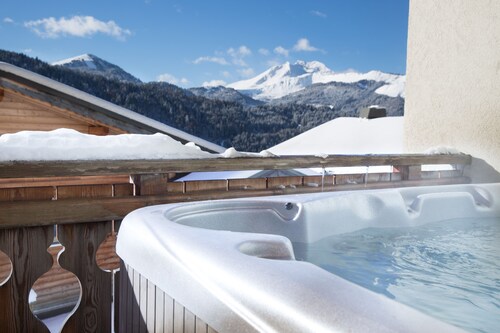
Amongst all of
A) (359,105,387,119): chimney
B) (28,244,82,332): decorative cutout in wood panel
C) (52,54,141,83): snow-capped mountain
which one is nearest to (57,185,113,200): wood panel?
(28,244,82,332): decorative cutout in wood panel

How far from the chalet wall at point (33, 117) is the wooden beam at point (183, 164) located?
2.73m

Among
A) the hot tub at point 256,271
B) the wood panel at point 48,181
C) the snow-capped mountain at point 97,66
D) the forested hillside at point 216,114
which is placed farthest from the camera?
the snow-capped mountain at point 97,66

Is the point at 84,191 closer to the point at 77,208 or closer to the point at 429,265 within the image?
the point at 77,208

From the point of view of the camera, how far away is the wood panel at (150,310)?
82 centimetres

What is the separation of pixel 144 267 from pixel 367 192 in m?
1.13

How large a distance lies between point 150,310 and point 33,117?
3586 millimetres

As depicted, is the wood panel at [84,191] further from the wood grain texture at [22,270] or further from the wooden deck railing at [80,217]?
the wood grain texture at [22,270]

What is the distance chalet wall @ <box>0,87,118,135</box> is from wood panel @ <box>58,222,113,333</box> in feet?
9.11

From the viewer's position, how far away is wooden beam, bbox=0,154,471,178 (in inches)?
51.6

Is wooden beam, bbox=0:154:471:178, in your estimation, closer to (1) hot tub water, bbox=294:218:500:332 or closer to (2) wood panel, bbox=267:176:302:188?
(2) wood panel, bbox=267:176:302:188

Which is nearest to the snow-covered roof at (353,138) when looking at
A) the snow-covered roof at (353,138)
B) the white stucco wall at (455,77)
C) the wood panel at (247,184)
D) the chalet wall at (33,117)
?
Result: the snow-covered roof at (353,138)

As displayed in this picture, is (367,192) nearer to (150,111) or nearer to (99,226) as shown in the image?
(99,226)

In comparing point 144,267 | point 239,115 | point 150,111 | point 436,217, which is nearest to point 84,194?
point 144,267

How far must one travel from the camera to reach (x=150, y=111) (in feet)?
65.0
